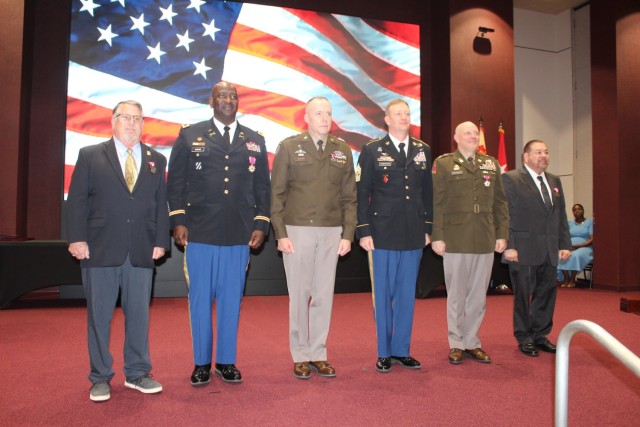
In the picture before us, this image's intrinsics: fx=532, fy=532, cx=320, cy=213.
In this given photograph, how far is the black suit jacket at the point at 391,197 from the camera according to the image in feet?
10.5

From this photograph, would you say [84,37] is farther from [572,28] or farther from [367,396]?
[572,28]

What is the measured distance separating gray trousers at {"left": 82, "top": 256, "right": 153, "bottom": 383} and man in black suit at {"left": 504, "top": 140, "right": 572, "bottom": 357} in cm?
247

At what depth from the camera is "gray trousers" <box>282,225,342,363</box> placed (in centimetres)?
304

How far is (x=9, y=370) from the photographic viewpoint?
3.11 meters

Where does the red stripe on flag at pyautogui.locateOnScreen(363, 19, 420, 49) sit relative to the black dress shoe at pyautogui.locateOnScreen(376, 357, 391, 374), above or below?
above

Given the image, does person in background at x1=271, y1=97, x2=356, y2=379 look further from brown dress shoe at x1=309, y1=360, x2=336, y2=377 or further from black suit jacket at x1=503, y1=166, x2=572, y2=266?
black suit jacket at x1=503, y1=166, x2=572, y2=266

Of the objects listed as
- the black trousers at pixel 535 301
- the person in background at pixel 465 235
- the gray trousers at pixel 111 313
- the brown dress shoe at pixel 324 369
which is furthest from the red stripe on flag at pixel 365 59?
the gray trousers at pixel 111 313

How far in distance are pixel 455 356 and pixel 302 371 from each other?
1.02 metres

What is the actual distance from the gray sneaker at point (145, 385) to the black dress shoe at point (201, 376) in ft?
0.60

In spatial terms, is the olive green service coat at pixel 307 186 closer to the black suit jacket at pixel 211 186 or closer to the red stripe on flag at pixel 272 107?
the black suit jacket at pixel 211 186

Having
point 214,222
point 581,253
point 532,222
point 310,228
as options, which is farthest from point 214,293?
point 581,253

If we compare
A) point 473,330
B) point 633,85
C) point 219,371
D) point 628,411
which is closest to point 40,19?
point 219,371

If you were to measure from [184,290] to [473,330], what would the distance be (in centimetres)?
419

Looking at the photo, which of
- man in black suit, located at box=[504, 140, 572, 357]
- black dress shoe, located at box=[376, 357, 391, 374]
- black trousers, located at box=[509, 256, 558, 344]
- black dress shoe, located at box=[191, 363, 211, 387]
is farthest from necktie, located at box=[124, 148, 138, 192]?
black trousers, located at box=[509, 256, 558, 344]
